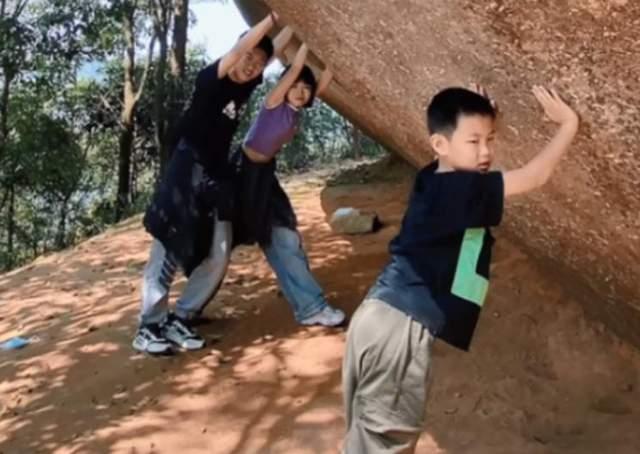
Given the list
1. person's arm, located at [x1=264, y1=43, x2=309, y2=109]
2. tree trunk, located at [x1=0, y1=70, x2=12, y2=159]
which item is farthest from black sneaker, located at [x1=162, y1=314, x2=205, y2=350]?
tree trunk, located at [x1=0, y1=70, x2=12, y2=159]

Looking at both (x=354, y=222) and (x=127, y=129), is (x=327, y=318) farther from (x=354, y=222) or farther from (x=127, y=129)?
(x=127, y=129)

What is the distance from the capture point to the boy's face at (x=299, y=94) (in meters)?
4.91

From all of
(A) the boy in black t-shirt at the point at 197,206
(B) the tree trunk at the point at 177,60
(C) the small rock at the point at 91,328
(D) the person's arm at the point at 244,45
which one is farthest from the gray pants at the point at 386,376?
(B) the tree trunk at the point at 177,60

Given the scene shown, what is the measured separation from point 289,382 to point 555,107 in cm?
234

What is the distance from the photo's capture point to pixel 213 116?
492 cm

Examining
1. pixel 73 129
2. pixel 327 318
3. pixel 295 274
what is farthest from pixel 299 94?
pixel 73 129

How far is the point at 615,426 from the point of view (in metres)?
4.15

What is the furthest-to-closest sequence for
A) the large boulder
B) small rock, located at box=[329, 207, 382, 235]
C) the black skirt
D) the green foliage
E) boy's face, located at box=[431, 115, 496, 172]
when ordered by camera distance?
1. the green foliage
2. small rock, located at box=[329, 207, 382, 235]
3. the black skirt
4. boy's face, located at box=[431, 115, 496, 172]
5. the large boulder

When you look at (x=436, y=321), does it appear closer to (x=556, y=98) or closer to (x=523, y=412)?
(x=556, y=98)

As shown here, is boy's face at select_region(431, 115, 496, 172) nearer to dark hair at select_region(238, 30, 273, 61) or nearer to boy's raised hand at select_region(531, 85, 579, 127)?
boy's raised hand at select_region(531, 85, 579, 127)

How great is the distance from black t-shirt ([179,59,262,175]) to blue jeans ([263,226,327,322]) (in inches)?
21.0

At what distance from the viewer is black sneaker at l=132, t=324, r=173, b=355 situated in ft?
16.8

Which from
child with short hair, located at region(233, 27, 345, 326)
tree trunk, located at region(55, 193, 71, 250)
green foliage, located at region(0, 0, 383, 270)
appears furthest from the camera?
tree trunk, located at region(55, 193, 71, 250)

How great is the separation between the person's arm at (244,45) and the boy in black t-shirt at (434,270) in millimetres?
1763
